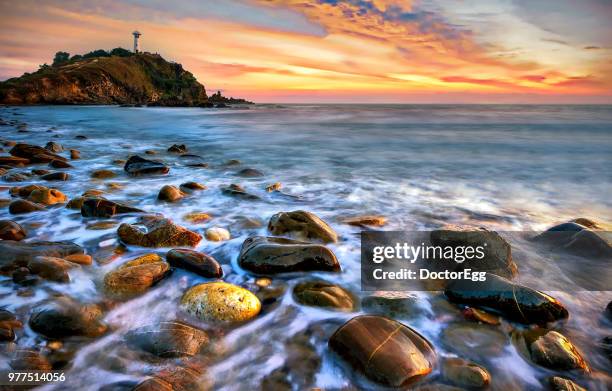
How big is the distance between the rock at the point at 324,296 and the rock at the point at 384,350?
1.52 ft

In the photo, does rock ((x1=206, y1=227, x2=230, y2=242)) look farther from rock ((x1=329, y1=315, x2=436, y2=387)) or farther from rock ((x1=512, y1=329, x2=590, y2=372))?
rock ((x1=512, y1=329, x2=590, y2=372))

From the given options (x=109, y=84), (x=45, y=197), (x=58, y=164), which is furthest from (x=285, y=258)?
(x=109, y=84)

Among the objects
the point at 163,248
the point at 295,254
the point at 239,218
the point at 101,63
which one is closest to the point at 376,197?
the point at 239,218

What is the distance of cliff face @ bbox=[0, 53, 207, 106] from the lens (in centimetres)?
5792

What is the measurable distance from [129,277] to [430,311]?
91.4 inches

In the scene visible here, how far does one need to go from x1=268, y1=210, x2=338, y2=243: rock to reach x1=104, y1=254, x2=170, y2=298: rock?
130 centimetres

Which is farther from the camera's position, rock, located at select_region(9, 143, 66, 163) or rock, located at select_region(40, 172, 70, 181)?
rock, located at select_region(9, 143, 66, 163)

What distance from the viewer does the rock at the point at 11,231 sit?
3432 millimetres

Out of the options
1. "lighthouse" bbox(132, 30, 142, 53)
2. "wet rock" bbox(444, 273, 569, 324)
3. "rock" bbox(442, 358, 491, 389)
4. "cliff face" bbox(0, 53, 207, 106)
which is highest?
"lighthouse" bbox(132, 30, 142, 53)

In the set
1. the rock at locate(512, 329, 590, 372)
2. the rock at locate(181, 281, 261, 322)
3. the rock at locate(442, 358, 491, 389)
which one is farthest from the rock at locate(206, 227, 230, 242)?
the rock at locate(512, 329, 590, 372)

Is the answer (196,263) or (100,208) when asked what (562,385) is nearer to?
(196,263)

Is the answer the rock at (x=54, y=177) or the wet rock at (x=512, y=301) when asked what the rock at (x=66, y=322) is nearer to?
the wet rock at (x=512, y=301)

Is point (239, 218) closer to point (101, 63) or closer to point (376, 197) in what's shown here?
point (376, 197)

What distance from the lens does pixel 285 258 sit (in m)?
3.03
